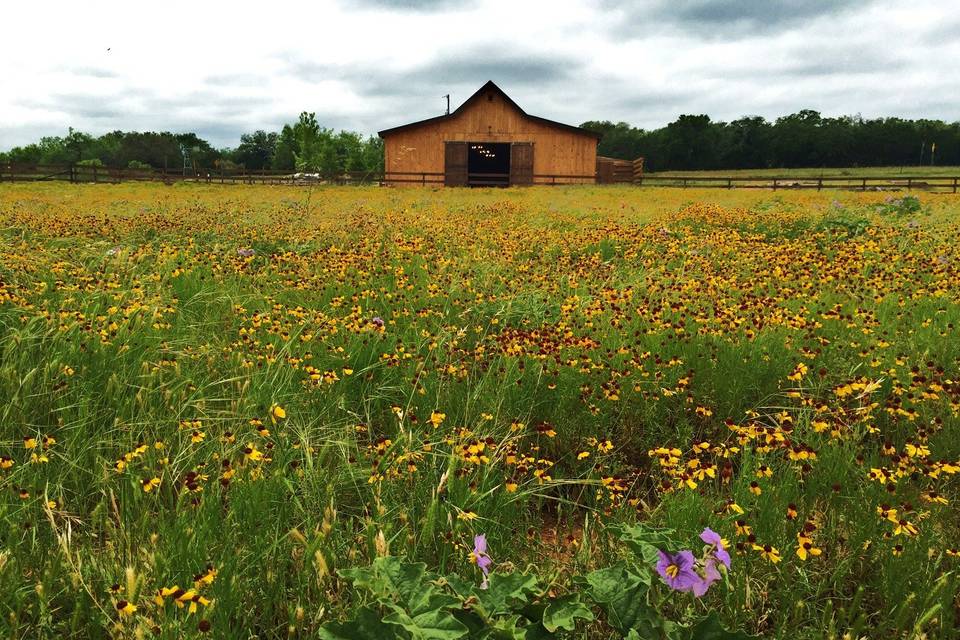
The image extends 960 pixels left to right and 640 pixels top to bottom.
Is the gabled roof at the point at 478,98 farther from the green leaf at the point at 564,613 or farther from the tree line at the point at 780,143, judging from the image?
the tree line at the point at 780,143

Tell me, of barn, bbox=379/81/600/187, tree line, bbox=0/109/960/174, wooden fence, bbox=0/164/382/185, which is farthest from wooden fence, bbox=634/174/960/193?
tree line, bbox=0/109/960/174

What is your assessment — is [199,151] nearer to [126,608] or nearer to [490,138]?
[490,138]

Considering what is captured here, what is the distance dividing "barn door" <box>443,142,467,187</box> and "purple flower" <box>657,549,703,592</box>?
32.3 m

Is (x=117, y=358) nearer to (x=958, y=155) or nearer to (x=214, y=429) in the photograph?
(x=214, y=429)

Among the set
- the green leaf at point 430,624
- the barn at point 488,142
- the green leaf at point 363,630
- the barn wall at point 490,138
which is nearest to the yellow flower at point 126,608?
the green leaf at point 363,630

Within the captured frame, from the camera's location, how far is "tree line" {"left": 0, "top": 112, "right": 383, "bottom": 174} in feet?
258

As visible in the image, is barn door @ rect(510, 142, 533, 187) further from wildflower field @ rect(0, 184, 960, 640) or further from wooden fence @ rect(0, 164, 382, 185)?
wildflower field @ rect(0, 184, 960, 640)

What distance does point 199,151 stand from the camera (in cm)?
16250

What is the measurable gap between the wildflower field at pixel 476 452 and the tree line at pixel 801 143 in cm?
11258

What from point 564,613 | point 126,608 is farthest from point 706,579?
point 126,608

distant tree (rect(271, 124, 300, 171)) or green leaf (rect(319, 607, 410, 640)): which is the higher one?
Result: distant tree (rect(271, 124, 300, 171))

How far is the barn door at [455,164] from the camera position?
109 ft

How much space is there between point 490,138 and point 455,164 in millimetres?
2386

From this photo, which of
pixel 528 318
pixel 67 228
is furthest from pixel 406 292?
pixel 67 228
